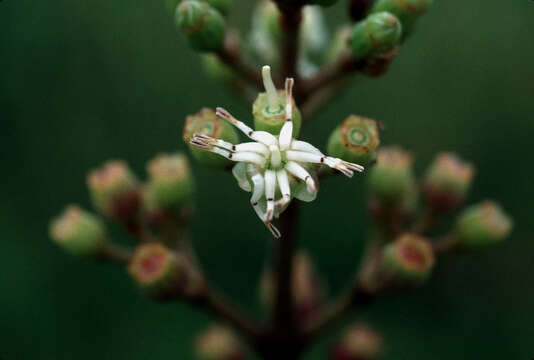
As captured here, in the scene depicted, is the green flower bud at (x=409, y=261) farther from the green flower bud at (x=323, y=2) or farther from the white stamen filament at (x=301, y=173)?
the green flower bud at (x=323, y=2)

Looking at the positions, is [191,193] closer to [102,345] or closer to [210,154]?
[210,154]

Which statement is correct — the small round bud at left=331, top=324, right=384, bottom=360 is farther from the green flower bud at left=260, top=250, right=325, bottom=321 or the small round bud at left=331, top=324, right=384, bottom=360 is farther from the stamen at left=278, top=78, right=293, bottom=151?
the stamen at left=278, top=78, right=293, bottom=151

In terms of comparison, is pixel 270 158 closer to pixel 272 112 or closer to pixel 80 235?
pixel 272 112

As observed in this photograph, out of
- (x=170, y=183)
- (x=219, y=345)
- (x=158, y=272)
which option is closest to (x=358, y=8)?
(x=170, y=183)

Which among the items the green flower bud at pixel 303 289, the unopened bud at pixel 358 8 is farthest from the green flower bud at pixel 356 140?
the green flower bud at pixel 303 289

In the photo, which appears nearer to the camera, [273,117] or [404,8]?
[273,117]

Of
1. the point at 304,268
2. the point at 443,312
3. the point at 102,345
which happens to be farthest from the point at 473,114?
the point at 102,345
